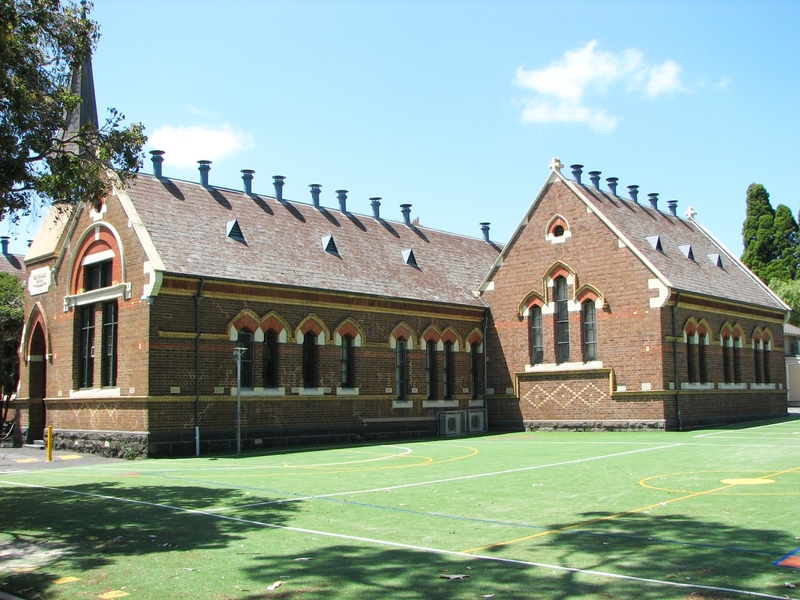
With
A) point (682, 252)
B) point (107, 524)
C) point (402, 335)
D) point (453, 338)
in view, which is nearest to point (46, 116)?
point (107, 524)

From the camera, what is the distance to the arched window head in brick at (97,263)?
26570 millimetres

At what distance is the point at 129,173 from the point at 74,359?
13.8 metres

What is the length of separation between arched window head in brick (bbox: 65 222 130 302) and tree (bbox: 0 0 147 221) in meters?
10.3

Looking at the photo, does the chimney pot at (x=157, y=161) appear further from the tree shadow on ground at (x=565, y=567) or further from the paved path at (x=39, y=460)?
the tree shadow on ground at (x=565, y=567)

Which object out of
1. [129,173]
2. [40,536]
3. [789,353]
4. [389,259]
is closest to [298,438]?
[389,259]

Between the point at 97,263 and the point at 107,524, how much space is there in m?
17.4

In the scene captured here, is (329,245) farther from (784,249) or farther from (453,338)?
(784,249)

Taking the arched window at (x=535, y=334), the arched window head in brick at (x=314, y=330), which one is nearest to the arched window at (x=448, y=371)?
the arched window at (x=535, y=334)

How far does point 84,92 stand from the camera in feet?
122

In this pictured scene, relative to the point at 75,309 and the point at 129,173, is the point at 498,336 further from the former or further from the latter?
the point at 129,173

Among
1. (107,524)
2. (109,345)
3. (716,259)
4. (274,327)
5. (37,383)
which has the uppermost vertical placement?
(716,259)

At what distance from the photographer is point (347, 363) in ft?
98.4

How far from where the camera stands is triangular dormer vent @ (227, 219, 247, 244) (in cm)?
2877

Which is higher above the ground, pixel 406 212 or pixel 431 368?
pixel 406 212
